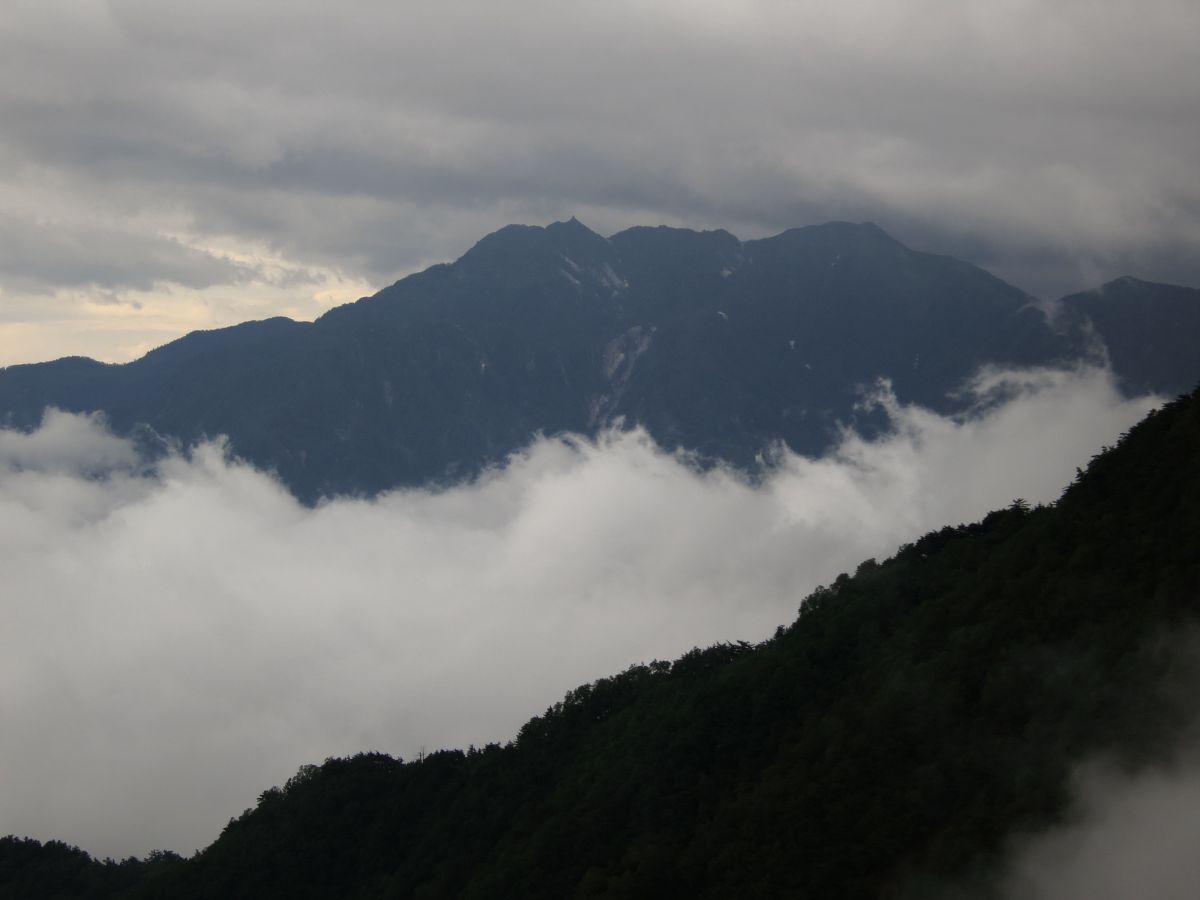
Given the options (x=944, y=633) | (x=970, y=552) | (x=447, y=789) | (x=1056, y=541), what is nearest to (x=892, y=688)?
(x=944, y=633)

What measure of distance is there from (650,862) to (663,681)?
36124 mm

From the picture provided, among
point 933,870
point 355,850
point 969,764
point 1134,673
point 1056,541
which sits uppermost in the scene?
point 1056,541

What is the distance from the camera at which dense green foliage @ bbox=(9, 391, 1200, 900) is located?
5806 cm

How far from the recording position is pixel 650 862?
69375 mm

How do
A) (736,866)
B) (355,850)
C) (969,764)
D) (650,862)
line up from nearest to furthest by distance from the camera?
(969,764)
(736,866)
(650,862)
(355,850)

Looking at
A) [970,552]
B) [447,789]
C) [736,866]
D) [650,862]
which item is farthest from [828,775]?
[447,789]

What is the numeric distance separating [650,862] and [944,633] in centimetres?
2161

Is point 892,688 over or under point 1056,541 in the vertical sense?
under

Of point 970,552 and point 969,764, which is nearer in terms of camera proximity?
point 969,764

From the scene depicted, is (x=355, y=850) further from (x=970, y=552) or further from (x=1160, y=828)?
(x=1160, y=828)

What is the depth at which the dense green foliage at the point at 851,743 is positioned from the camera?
190ft

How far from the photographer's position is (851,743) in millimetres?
67125

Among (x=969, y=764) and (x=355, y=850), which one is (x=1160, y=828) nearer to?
(x=969, y=764)

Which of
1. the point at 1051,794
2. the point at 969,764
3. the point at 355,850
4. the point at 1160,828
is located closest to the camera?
the point at 1160,828
